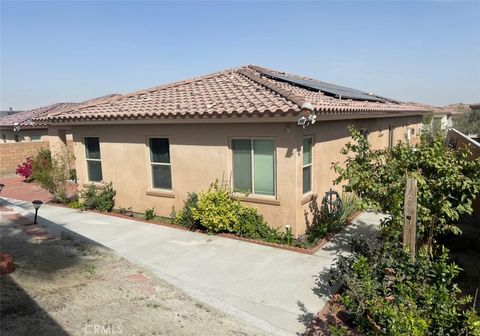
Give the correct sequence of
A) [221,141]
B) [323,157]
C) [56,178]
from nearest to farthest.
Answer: [221,141]
[323,157]
[56,178]

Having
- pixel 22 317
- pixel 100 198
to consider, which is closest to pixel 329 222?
pixel 22 317

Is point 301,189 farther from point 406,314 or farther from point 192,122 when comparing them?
point 406,314

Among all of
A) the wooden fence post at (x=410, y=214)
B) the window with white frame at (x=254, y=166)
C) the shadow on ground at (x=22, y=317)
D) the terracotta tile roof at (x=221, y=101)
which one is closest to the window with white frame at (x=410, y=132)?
the terracotta tile roof at (x=221, y=101)

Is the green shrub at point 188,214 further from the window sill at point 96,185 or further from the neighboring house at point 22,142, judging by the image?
the neighboring house at point 22,142

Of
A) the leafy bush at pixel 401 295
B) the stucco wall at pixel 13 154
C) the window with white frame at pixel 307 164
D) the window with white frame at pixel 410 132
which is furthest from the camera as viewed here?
the window with white frame at pixel 410 132

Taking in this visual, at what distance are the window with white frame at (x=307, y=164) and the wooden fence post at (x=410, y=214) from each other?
12.4ft

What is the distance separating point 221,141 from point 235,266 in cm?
350

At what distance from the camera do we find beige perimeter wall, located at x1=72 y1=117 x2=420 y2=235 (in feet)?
28.6

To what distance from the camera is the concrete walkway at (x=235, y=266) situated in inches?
225

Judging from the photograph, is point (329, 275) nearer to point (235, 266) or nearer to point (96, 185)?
point (235, 266)

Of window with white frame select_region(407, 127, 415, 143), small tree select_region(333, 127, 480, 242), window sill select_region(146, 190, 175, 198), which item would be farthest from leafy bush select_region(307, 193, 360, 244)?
window with white frame select_region(407, 127, 415, 143)

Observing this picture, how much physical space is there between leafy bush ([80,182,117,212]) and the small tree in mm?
8223

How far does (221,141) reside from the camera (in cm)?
964

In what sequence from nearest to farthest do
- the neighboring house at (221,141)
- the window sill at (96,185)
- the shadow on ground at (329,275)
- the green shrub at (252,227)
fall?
the shadow on ground at (329,275)
the neighboring house at (221,141)
the green shrub at (252,227)
the window sill at (96,185)
